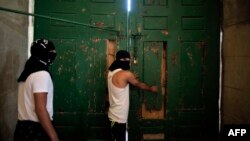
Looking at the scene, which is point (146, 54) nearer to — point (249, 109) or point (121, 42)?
point (121, 42)

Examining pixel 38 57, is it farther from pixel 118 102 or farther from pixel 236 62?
pixel 236 62

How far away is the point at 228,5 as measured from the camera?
17.9 ft

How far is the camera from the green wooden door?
18.6ft

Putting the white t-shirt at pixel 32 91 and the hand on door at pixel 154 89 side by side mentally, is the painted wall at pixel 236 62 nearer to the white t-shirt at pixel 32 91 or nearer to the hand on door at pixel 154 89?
the hand on door at pixel 154 89

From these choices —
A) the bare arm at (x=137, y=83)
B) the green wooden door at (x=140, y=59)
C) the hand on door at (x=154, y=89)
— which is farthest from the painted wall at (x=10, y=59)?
the hand on door at (x=154, y=89)

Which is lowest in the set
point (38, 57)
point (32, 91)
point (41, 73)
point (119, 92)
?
point (119, 92)

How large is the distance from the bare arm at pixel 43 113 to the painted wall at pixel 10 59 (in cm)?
158

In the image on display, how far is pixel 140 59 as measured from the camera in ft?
18.8

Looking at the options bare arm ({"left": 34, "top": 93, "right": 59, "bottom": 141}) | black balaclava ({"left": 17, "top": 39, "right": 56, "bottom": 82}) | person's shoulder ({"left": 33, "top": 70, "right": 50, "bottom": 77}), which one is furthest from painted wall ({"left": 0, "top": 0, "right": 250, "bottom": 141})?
bare arm ({"left": 34, "top": 93, "right": 59, "bottom": 141})

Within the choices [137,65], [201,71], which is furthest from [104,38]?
[201,71]

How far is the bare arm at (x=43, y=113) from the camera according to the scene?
3244mm

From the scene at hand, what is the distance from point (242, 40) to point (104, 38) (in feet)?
8.61

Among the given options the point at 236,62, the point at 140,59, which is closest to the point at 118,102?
the point at 140,59

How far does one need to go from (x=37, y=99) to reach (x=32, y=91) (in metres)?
0.14
